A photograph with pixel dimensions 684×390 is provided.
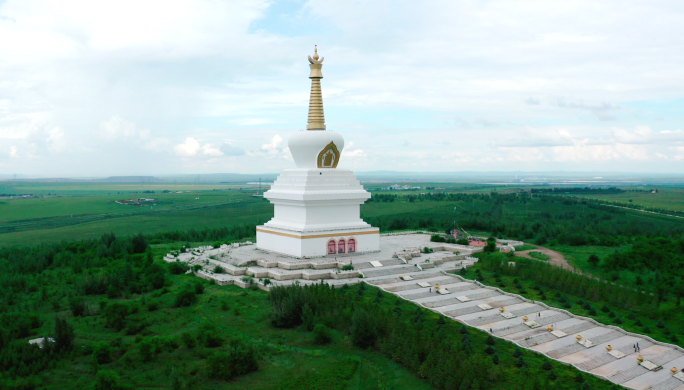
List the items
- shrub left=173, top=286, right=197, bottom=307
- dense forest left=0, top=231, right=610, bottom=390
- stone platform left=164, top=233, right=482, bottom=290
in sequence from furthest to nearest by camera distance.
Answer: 1. stone platform left=164, top=233, right=482, bottom=290
2. shrub left=173, top=286, right=197, bottom=307
3. dense forest left=0, top=231, right=610, bottom=390

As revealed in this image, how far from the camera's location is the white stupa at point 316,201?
23.9 m

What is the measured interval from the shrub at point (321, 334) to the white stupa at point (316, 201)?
368 inches

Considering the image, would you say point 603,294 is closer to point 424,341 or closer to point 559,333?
point 559,333

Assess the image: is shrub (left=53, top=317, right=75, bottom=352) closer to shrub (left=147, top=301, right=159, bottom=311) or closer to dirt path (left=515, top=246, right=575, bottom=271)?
shrub (left=147, top=301, right=159, bottom=311)

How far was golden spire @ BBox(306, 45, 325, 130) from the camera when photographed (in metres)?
25.5

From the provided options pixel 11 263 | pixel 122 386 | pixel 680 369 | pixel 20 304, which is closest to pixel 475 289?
pixel 680 369

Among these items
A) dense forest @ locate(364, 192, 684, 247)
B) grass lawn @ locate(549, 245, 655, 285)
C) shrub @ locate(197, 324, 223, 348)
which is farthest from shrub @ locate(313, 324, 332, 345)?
dense forest @ locate(364, 192, 684, 247)

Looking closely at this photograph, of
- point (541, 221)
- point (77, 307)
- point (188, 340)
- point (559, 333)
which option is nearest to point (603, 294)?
point (559, 333)

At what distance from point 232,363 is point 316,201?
41.8ft

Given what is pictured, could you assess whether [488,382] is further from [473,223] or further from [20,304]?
[473,223]

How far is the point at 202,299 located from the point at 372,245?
377 inches

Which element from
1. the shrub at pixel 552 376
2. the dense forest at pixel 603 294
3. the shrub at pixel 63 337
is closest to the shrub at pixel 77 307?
the shrub at pixel 63 337

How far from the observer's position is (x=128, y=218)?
54281 millimetres

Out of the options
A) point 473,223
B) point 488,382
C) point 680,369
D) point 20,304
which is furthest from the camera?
point 473,223
